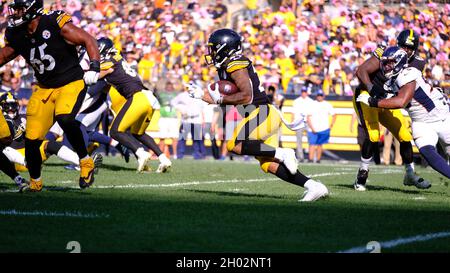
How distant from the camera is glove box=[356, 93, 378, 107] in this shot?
9867 millimetres

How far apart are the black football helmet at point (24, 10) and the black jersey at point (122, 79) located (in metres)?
4.29

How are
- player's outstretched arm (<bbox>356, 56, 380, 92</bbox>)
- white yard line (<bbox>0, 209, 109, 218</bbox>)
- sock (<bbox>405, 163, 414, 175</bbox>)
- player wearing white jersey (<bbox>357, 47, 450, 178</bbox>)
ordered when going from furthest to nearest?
sock (<bbox>405, 163, 414, 175</bbox>)
player's outstretched arm (<bbox>356, 56, 380, 92</bbox>)
player wearing white jersey (<bbox>357, 47, 450, 178</bbox>)
white yard line (<bbox>0, 209, 109, 218</bbox>)

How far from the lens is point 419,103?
10.2 m

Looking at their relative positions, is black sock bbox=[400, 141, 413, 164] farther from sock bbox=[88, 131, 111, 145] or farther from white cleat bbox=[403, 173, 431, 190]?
sock bbox=[88, 131, 111, 145]

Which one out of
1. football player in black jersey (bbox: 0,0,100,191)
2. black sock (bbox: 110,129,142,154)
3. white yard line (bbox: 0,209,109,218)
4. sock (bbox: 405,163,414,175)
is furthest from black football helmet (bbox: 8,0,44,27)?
sock (bbox: 405,163,414,175)

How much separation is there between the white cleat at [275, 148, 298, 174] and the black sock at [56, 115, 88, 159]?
1.99m

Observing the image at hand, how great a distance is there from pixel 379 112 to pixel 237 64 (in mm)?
2614

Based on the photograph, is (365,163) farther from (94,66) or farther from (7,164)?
(7,164)

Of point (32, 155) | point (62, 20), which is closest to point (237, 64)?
point (62, 20)

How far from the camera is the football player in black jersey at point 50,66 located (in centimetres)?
885
